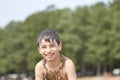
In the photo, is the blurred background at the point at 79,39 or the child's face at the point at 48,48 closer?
the child's face at the point at 48,48

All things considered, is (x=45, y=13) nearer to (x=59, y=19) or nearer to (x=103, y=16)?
(x=59, y=19)

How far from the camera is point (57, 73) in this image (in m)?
5.73

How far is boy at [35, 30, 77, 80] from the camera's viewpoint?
5406 millimetres

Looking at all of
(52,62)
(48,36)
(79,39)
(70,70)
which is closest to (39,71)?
(52,62)

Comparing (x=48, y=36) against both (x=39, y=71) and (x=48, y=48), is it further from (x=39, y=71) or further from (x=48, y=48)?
(x=39, y=71)

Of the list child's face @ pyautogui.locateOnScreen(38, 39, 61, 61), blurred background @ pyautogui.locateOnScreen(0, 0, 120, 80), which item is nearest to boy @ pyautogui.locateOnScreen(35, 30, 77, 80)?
child's face @ pyautogui.locateOnScreen(38, 39, 61, 61)

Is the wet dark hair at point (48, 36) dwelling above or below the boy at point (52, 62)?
above

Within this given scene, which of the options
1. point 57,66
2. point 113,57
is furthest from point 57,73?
point 113,57

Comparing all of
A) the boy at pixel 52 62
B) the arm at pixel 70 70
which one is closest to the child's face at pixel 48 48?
the boy at pixel 52 62

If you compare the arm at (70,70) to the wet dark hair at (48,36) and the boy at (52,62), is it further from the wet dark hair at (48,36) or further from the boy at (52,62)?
the wet dark hair at (48,36)

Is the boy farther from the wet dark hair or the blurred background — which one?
the blurred background

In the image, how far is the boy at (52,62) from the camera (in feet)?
17.7

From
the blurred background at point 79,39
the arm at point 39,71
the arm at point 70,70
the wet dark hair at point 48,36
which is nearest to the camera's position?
the wet dark hair at point 48,36

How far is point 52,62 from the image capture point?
5.62 m
